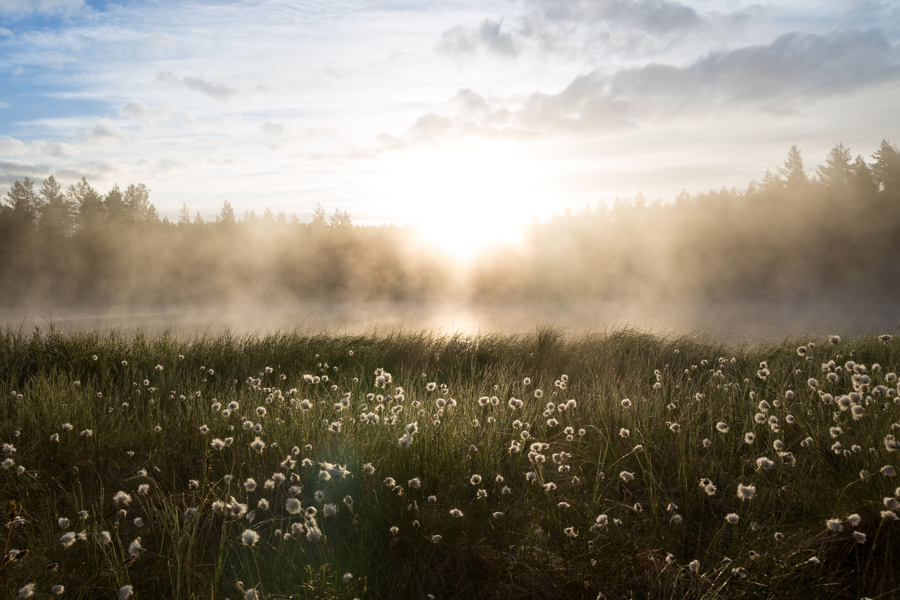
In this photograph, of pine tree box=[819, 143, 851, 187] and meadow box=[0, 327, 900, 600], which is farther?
pine tree box=[819, 143, 851, 187]

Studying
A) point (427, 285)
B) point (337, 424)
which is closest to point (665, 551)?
point (337, 424)

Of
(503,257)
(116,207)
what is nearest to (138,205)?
(116,207)

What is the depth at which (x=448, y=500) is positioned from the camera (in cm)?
236

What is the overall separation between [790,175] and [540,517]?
44323mm

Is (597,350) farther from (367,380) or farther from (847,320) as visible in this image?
(847,320)

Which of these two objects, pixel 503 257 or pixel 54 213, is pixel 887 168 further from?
pixel 54 213

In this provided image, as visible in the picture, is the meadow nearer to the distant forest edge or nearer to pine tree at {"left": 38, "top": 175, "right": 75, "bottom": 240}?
the distant forest edge

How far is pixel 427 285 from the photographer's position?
32.1 meters

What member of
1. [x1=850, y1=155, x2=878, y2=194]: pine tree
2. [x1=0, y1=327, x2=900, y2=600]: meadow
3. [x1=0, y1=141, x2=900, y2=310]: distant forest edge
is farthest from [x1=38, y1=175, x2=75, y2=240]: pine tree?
[x1=850, y1=155, x2=878, y2=194]: pine tree

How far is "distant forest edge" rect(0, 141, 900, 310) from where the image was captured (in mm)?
28344

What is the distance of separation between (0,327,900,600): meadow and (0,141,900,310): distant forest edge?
83.9 feet

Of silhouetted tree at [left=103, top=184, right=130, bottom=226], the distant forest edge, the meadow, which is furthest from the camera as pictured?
silhouetted tree at [left=103, top=184, right=130, bottom=226]

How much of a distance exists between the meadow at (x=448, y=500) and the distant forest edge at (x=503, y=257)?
83.9 ft

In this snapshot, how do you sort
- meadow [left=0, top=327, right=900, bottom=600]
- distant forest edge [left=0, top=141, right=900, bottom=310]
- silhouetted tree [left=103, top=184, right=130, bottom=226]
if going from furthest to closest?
1. silhouetted tree [left=103, top=184, right=130, bottom=226]
2. distant forest edge [left=0, top=141, right=900, bottom=310]
3. meadow [left=0, top=327, right=900, bottom=600]
